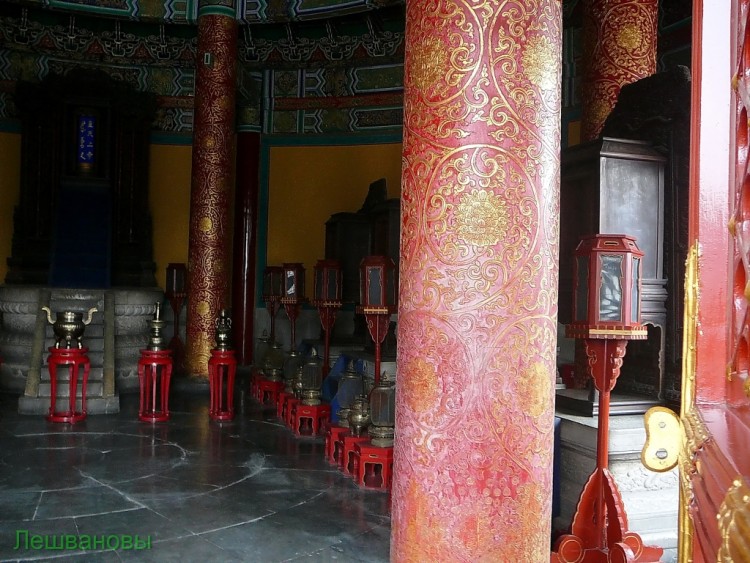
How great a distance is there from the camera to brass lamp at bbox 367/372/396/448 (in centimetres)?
398

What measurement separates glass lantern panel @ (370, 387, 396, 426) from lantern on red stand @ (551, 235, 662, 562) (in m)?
1.36

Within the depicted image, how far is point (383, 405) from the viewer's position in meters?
3.99

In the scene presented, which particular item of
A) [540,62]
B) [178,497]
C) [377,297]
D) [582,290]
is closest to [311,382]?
[377,297]

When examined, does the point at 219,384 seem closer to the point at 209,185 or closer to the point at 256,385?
the point at 256,385

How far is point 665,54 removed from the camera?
6.49 m

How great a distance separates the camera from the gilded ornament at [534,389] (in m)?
1.84

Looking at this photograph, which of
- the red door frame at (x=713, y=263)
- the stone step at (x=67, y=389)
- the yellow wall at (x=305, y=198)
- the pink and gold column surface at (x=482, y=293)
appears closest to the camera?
the red door frame at (x=713, y=263)

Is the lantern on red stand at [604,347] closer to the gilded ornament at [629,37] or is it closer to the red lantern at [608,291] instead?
the red lantern at [608,291]

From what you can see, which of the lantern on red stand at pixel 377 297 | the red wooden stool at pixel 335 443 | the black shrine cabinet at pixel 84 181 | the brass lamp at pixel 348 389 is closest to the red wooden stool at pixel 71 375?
the brass lamp at pixel 348 389

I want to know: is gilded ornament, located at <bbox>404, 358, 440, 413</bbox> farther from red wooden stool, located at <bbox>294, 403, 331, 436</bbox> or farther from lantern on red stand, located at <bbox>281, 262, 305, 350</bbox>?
lantern on red stand, located at <bbox>281, 262, 305, 350</bbox>

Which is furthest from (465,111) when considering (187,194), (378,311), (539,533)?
(187,194)

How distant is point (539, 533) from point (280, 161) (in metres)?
8.57

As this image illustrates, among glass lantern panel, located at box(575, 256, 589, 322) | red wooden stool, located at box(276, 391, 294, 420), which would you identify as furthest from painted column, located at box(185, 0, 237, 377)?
glass lantern panel, located at box(575, 256, 589, 322)

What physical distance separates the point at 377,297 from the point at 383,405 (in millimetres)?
995
